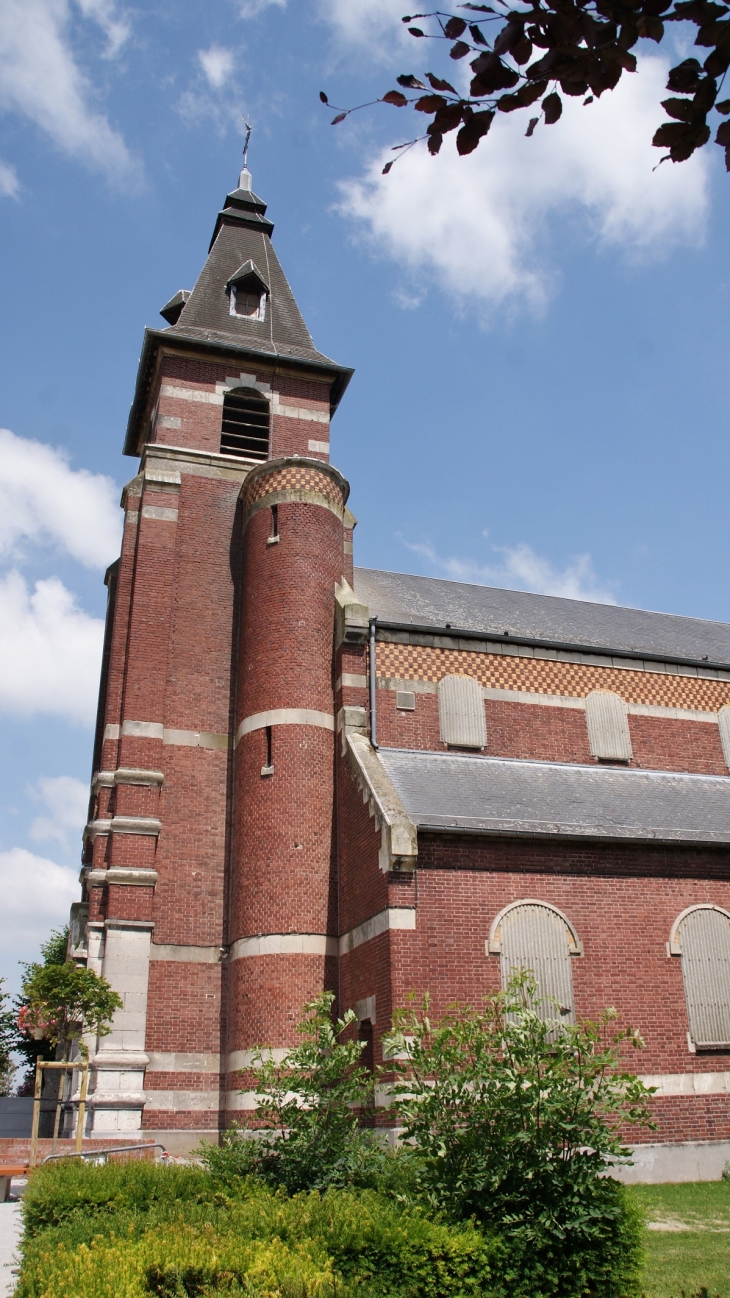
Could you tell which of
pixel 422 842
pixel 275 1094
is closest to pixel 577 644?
pixel 422 842

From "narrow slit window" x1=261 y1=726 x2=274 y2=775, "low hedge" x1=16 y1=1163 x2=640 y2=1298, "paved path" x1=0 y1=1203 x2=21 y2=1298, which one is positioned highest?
"narrow slit window" x1=261 y1=726 x2=274 y2=775

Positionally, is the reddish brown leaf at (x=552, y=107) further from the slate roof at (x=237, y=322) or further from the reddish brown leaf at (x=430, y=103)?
the slate roof at (x=237, y=322)

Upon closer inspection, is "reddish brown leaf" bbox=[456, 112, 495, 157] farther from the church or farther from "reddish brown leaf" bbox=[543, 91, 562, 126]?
the church

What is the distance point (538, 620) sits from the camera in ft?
82.4

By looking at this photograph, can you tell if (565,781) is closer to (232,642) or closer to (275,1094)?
(232,642)

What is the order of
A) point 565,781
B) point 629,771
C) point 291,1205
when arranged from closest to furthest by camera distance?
point 291,1205
point 565,781
point 629,771

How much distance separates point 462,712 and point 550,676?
241 centimetres

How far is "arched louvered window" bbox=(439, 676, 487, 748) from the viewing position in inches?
822

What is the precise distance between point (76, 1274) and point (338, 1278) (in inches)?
60.0

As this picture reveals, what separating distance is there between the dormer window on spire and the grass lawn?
22.5 m

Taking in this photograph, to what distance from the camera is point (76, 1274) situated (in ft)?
19.4

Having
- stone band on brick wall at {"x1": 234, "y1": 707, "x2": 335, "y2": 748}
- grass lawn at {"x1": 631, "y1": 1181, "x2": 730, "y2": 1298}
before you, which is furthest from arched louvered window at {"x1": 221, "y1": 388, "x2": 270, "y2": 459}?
grass lawn at {"x1": 631, "y1": 1181, "x2": 730, "y2": 1298}

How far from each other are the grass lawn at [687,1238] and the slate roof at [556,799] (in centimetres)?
540

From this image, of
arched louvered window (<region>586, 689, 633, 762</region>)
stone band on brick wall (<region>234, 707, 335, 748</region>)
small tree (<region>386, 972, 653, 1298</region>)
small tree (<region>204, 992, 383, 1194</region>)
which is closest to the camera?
small tree (<region>386, 972, 653, 1298</region>)
